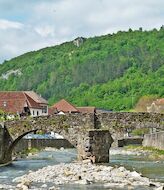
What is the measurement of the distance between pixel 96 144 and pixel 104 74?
128m

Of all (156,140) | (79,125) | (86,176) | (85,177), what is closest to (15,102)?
(156,140)

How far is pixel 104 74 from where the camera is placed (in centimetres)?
17512

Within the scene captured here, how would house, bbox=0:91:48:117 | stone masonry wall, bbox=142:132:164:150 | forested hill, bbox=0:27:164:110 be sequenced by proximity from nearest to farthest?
stone masonry wall, bbox=142:132:164:150 → house, bbox=0:91:48:117 → forested hill, bbox=0:27:164:110

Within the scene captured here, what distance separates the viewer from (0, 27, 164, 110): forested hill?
159m

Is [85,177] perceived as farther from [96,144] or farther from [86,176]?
[96,144]

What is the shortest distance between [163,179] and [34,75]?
508ft

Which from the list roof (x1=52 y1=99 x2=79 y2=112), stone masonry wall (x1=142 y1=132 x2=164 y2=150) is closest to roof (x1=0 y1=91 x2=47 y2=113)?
stone masonry wall (x1=142 y1=132 x2=164 y2=150)

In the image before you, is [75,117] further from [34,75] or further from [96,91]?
[34,75]

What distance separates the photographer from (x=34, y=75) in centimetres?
19038

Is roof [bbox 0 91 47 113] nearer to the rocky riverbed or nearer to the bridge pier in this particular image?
the bridge pier

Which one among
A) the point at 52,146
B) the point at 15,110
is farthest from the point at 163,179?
the point at 15,110

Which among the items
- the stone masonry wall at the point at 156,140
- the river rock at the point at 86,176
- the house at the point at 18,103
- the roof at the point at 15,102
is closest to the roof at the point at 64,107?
the house at the point at 18,103

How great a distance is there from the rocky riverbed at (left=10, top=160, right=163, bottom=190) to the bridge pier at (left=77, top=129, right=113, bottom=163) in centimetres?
664

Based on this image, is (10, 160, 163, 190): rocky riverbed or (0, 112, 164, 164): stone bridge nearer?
(10, 160, 163, 190): rocky riverbed
